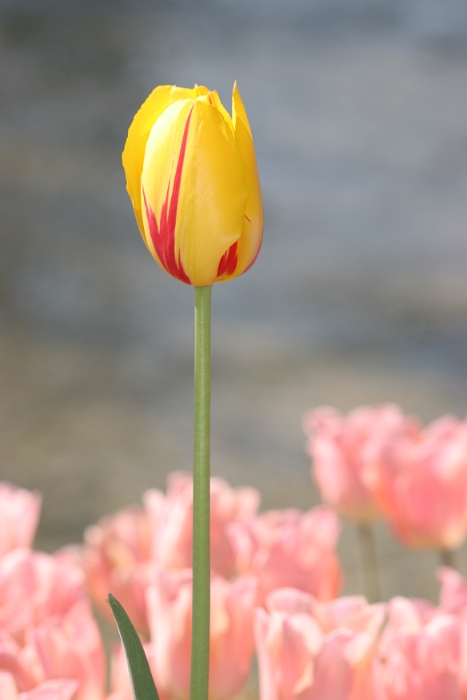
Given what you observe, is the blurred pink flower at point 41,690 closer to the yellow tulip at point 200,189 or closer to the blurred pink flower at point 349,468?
the yellow tulip at point 200,189

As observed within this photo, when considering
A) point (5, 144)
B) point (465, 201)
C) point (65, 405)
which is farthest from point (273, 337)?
point (5, 144)

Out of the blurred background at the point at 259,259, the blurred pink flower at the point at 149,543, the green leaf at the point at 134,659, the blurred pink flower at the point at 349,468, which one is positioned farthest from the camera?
the blurred background at the point at 259,259

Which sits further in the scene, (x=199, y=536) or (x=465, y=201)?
(x=465, y=201)

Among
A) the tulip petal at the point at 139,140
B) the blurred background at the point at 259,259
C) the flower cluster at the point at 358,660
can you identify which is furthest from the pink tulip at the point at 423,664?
the blurred background at the point at 259,259

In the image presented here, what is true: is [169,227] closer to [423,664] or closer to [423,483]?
[423,664]

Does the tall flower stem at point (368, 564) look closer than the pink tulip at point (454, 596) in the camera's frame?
No

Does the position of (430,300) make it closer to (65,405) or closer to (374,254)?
(374,254)
